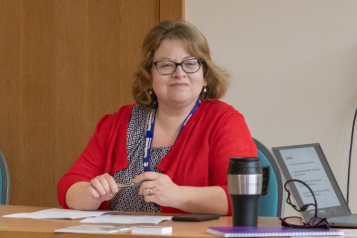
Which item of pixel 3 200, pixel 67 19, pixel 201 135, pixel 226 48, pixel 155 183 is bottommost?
pixel 3 200

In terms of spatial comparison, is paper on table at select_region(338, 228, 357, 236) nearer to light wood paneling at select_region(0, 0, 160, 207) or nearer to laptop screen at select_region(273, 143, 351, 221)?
laptop screen at select_region(273, 143, 351, 221)

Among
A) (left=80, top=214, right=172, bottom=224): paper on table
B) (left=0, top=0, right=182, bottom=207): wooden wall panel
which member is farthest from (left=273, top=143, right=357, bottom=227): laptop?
(left=0, top=0, right=182, bottom=207): wooden wall panel

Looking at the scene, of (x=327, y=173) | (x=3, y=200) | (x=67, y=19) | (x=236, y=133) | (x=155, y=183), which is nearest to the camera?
(x=327, y=173)

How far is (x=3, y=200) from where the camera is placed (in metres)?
1.85

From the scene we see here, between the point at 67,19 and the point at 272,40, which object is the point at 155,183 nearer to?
the point at 272,40

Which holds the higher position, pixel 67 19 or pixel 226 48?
pixel 67 19

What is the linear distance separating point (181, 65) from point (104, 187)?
603mm

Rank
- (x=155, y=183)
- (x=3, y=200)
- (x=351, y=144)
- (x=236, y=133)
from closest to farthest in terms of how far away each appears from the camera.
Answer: (x=155, y=183) → (x=236, y=133) → (x=3, y=200) → (x=351, y=144)

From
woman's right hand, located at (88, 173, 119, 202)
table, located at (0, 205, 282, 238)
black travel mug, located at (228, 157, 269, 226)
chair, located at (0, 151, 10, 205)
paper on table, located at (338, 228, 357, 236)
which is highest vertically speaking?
black travel mug, located at (228, 157, 269, 226)

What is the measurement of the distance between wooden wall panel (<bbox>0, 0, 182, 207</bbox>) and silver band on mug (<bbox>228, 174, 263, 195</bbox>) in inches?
67.0

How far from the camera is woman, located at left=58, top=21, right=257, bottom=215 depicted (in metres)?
1.51

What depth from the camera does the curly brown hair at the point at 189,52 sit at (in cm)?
167

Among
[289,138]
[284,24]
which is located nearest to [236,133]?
[289,138]

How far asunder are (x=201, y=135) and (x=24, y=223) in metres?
0.75
